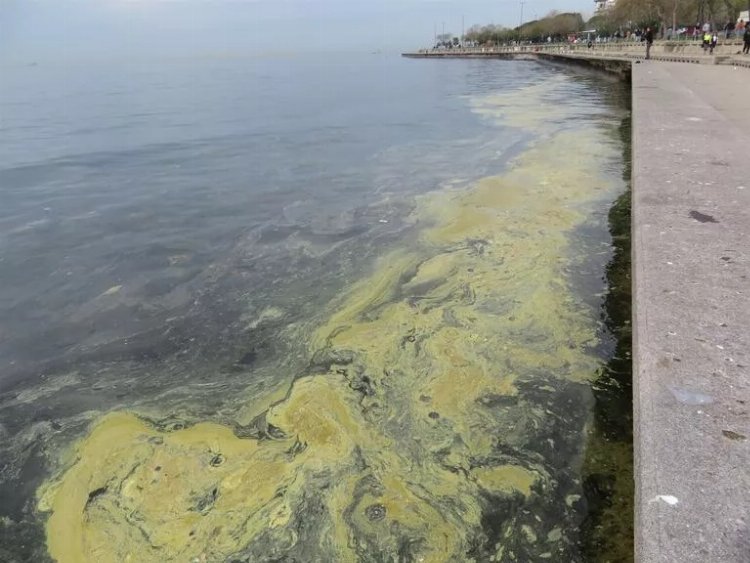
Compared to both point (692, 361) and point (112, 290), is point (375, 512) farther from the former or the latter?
point (112, 290)

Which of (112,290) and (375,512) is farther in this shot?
(112,290)

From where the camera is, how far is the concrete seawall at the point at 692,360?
170 cm

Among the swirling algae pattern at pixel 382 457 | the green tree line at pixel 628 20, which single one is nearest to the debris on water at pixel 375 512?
the swirling algae pattern at pixel 382 457

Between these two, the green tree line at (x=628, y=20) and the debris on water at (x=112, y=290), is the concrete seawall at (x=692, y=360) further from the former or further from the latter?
the green tree line at (x=628, y=20)

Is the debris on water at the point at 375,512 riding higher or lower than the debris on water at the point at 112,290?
lower

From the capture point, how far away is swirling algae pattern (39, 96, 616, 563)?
8.46 feet

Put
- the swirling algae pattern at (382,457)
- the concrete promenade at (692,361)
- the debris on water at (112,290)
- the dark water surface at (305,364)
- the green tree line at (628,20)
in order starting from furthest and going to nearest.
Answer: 1. the green tree line at (628,20)
2. the debris on water at (112,290)
3. the dark water surface at (305,364)
4. the swirling algae pattern at (382,457)
5. the concrete promenade at (692,361)

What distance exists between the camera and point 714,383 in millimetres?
2264

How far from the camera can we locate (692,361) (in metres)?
2.41

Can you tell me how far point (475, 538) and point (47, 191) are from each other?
9.11 metres

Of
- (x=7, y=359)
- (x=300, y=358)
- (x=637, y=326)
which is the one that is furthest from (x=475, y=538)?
(x=7, y=359)

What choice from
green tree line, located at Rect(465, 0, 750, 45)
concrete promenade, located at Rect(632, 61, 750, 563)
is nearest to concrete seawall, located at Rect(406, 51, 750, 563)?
concrete promenade, located at Rect(632, 61, 750, 563)

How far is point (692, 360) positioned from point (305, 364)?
96.2 inches

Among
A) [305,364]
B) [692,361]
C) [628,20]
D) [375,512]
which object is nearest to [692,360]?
[692,361]
